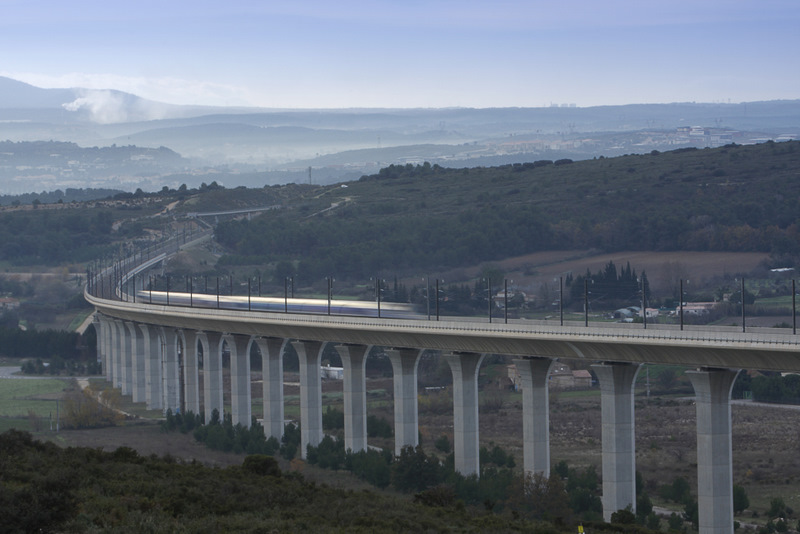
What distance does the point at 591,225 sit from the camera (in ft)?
570

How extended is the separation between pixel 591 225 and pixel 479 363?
374 ft

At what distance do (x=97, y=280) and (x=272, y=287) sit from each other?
22.0 m

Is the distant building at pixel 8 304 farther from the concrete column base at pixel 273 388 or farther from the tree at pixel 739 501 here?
→ the tree at pixel 739 501

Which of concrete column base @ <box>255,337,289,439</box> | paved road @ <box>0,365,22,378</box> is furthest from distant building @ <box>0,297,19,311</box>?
concrete column base @ <box>255,337,289,439</box>

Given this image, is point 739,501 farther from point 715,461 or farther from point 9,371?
point 9,371

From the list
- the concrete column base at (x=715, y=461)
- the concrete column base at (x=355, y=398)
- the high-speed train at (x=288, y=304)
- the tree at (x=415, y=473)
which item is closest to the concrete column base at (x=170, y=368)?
the high-speed train at (x=288, y=304)

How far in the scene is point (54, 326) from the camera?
16138 centimetres

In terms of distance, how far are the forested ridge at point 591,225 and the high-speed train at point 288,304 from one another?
68116mm

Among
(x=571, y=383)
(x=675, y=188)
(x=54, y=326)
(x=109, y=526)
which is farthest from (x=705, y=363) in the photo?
(x=675, y=188)

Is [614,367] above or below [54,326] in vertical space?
above

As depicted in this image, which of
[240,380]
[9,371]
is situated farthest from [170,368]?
[9,371]

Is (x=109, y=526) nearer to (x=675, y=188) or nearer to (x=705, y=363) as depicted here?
(x=705, y=363)

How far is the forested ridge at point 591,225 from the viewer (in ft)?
533

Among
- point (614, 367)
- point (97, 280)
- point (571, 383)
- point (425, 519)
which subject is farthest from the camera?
point (97, 280)
